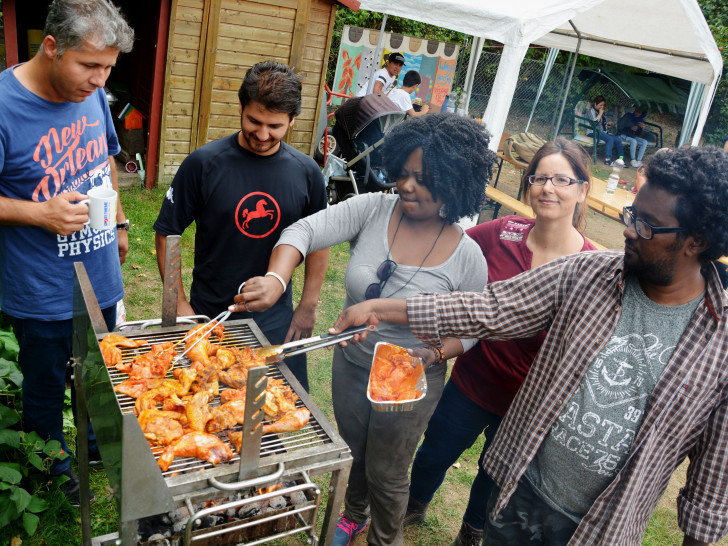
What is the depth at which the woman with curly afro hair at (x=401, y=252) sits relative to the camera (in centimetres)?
264

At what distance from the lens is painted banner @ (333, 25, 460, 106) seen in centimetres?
1259

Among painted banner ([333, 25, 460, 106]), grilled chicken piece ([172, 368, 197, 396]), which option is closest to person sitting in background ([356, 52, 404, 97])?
painted banner ([333, 25, 460, 106])

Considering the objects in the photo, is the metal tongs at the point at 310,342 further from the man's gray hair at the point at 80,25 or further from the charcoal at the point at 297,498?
the man's gray hair at the point at 80,25

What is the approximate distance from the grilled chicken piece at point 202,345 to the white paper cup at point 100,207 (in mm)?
640

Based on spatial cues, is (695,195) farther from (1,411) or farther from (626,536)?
(1,411)

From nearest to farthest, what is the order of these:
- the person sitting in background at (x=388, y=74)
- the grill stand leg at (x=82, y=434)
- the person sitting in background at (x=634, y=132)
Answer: the grill stand leg at (x=82, y=434) < the person sitting in background at (x=388, y=74) < the person sitting in background at (x=634, y=132)

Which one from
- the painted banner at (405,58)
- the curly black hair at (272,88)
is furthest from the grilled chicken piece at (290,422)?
the painted banner at (405,58)

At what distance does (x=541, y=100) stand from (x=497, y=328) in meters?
18.4

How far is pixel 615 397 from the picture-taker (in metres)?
2.09

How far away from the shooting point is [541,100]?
62.3 ft

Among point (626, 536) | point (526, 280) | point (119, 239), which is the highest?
point (526, 280)

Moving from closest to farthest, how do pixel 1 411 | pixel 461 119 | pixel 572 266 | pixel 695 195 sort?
pixel 695 195
pixel 572 266
pixel 461 119
pixel 1 411

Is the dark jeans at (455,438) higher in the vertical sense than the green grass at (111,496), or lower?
higher

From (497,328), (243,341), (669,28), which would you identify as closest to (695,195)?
(497,328)
